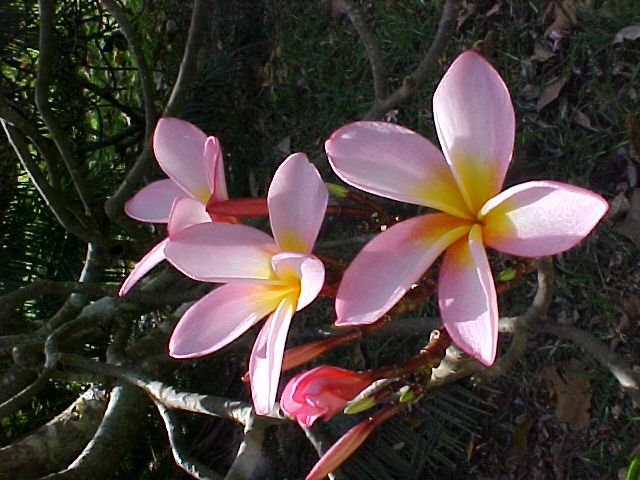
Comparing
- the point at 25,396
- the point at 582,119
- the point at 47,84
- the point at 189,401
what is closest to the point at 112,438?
the point at 25,396

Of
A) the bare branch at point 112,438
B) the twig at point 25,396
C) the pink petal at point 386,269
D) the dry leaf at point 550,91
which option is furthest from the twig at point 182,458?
the dry leaf at point 550,91

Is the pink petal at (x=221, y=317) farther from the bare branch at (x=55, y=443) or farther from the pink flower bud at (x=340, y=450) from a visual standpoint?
the bare branch at (x=55, y=443)

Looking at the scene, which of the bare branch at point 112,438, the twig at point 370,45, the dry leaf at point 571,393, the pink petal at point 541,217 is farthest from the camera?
the dry leaf at point 571,393

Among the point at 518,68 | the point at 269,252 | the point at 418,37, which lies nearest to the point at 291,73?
the point at 418,37

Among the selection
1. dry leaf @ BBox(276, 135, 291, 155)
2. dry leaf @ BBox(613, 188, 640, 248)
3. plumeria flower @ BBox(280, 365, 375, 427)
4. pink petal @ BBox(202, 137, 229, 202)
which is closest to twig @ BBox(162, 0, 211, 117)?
dry leaf @ BBox(276, 135, 291, 155)

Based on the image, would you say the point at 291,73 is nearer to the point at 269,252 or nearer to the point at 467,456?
the point at 467,456

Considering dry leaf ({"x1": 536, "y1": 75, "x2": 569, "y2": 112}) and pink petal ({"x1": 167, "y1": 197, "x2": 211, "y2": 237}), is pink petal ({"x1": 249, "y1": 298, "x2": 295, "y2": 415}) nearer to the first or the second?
pink petal ({"x1": 167, "y1": 197, "x2": 211, "y2": 237})
